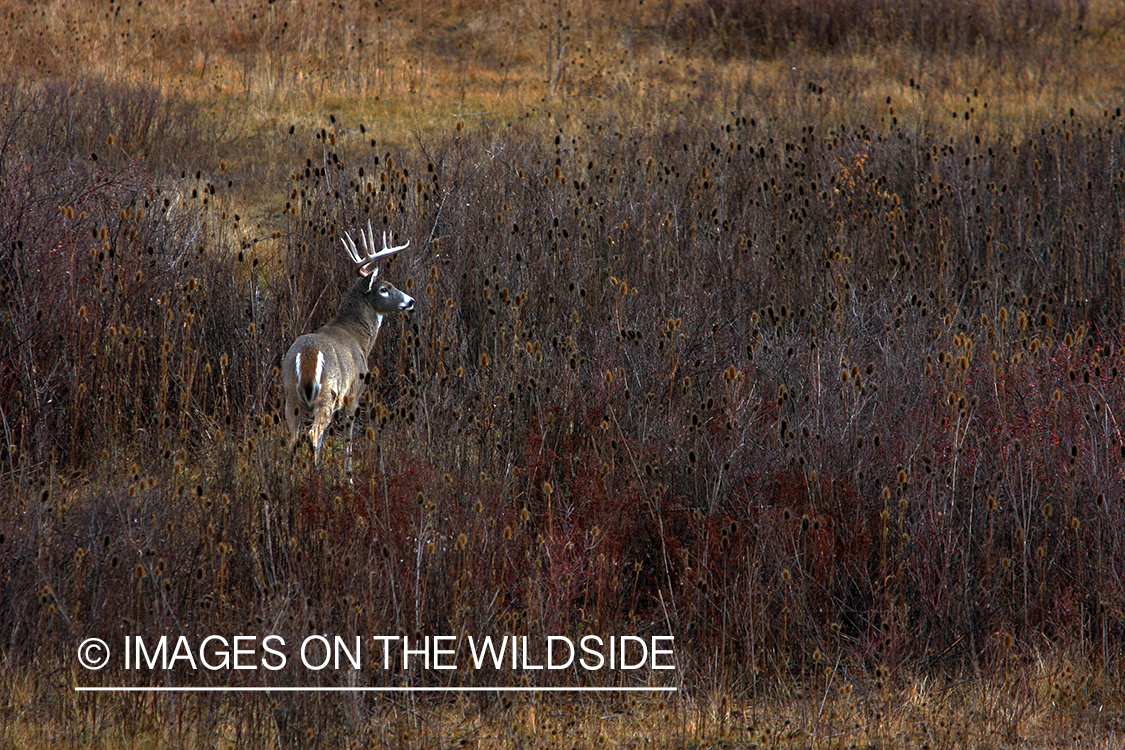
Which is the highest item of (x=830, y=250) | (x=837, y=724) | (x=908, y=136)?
(x=908, y=136)

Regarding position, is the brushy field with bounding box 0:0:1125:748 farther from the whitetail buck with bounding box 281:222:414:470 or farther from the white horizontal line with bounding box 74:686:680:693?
the whitetail buck with bounding box 281:222:414:470

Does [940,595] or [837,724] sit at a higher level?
[940,595]

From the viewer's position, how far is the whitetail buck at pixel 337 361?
5613 millimetres

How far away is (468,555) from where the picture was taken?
4.50 meters

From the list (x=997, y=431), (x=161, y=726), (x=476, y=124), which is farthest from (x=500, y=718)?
(x=476, y=124)

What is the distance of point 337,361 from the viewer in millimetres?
5887

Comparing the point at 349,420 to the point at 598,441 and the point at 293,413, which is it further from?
the point at 598,441

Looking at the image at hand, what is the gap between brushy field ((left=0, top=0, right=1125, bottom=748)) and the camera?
421 centimetres

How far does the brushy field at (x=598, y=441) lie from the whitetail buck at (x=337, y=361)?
171 mm

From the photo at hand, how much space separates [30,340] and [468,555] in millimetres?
2976

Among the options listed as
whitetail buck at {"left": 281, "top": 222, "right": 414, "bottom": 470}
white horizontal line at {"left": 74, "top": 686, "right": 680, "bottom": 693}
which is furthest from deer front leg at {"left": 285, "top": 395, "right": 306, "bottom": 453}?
white horizontal line at {"left": 74, "top": 686, "right": 680, "bottom": 693}

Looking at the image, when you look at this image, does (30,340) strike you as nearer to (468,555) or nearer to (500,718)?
(468,555)

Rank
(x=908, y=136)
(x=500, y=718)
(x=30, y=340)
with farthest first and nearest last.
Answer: (x=908, y=136) → (x=30, y=340) → (x=500, y=718)

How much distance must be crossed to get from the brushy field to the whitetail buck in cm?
17
